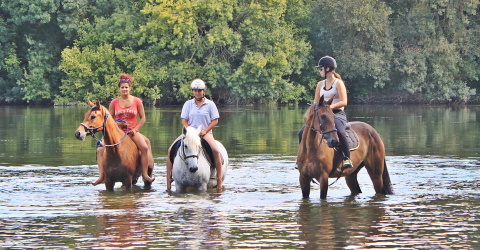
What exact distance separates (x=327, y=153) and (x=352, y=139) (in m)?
0.69

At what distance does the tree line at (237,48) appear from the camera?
5906 cm

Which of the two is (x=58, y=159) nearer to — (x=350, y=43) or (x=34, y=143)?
(x=34, y=143)

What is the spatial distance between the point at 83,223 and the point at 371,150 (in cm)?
486

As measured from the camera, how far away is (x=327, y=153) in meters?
13.8

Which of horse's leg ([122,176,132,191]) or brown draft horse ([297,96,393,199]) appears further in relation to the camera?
horse's leg ([122,176,132,191])

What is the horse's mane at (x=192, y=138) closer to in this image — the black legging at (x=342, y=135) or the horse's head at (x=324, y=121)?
the horse's head at (x=324, y=121)

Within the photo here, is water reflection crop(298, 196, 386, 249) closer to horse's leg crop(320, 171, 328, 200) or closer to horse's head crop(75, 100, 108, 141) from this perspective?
horse's leg crop(320, 171, 328, 200)

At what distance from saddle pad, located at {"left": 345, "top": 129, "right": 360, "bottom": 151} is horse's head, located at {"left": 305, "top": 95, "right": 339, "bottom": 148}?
0.81m

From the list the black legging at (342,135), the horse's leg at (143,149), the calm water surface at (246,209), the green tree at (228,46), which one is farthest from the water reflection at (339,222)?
the green tree at (228,46)

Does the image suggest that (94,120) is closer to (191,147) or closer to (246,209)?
(191,147)

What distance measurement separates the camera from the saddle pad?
1426 cm

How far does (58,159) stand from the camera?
21875 mm

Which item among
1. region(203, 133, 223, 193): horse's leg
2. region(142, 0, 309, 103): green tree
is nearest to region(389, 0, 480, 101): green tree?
region(142, 0, 309, 103): green tree

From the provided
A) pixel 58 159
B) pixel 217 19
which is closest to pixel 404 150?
pixel 58 159
